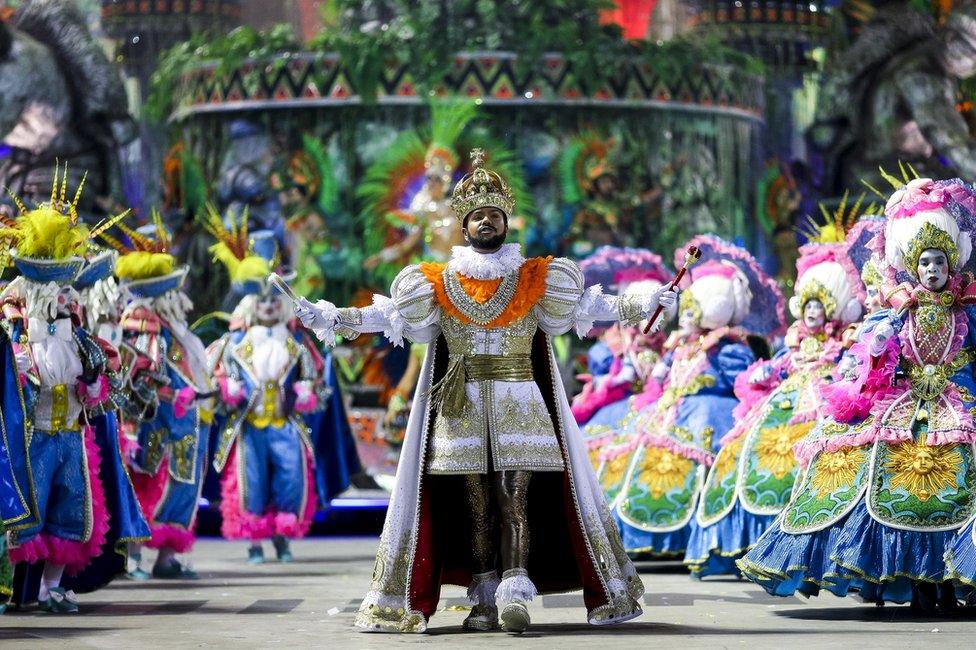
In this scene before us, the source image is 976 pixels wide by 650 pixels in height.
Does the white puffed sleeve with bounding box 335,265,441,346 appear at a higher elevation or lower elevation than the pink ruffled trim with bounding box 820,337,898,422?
higher

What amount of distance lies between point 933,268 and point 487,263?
1.89 meters

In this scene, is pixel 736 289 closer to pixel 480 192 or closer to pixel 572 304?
pixel 572 304

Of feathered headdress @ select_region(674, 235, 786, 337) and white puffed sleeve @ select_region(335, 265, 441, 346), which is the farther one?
feathered headdress @ select_region(674, 235, 786, 337)

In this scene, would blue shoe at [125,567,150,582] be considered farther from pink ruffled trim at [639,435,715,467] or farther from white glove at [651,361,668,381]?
white glove at [651,361,668,381]

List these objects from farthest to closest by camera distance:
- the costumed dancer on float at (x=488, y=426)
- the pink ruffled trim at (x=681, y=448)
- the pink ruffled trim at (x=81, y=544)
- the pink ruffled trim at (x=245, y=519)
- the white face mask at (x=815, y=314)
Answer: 1. the pink ruffled trim at (x=245, y=519)
2. the pink ruffled trim at (x=681, y=448)
3. the white face mask at (x=815, y=314)
4. the pink ruffled trim at (x=81, y=544)
5. the costumed dancer on float at (x=488, y=426)

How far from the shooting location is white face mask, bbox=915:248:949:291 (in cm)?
918

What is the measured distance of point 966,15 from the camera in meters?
21.4

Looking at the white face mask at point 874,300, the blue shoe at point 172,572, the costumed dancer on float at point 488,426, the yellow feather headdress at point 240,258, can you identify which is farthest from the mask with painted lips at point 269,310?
the white face mask at point 874,300

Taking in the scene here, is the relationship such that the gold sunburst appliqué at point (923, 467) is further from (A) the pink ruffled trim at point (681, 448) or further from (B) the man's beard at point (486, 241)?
(A) the pink ruffled trim at point (681, 448)

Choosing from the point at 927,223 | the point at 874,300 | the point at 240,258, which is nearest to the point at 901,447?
the point at 874,300

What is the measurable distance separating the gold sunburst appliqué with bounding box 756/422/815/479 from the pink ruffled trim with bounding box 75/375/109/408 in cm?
336

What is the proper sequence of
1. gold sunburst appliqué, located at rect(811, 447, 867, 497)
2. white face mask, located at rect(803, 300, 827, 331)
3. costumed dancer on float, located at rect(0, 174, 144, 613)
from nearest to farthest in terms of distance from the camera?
1. gold sunburst appliqué, located at rect(811, 447, 867, 497)
2. costumed dancer on float, located at rect(0, 174, 144, 613)
3. white face mask, located at rect(803, 300, 827, 331)

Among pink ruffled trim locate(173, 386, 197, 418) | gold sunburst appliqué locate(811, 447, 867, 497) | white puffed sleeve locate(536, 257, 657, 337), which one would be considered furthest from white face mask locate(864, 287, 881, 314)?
pink ruffled trim locate(173, 386, 197, 418)

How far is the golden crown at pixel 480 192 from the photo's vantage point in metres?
9.07
